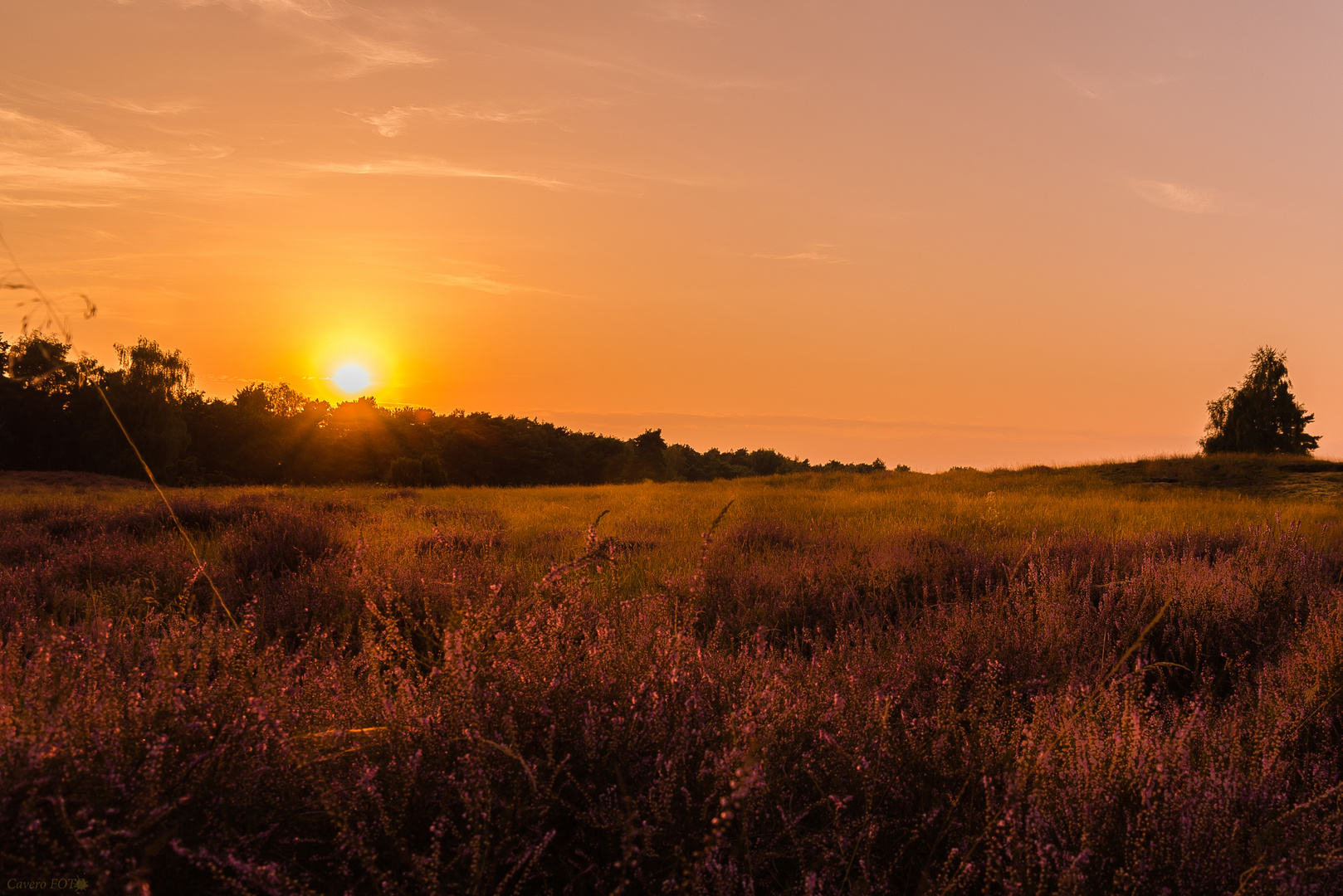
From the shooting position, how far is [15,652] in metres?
2.29

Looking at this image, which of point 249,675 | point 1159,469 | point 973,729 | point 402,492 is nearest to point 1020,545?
point 973,729

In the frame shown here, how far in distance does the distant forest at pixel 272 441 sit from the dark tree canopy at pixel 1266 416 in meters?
29.0

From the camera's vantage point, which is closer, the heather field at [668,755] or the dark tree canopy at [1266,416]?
the heather field at [668,755]

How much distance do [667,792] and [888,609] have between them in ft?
11.0

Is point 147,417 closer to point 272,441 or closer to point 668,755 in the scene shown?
point 272,441

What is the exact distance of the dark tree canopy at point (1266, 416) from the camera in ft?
147

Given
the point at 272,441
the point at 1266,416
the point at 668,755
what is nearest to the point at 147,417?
the point at 272,441

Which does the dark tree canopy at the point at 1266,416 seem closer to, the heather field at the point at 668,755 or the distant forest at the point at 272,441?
the distant forest at the point at 272,441

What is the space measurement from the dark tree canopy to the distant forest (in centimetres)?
2900

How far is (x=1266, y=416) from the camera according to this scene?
45156mm

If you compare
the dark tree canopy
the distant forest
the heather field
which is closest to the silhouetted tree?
the distant forest

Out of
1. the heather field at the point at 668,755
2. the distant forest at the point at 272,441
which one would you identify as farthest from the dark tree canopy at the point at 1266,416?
the heather field at the point at 668,755

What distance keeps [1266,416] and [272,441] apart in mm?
60735

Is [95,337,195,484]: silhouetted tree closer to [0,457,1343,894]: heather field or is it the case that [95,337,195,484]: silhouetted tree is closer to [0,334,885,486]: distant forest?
[0,334,885,486]: distant forest
